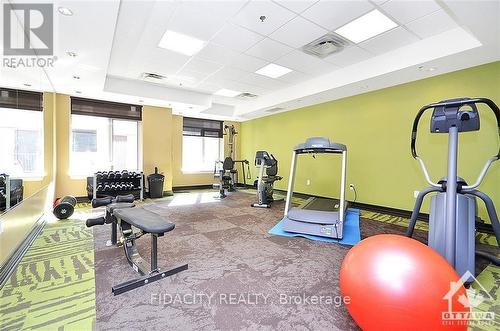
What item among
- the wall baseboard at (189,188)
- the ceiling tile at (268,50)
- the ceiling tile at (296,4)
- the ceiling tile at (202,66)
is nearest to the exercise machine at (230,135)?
the wall baseboard at (189,188)

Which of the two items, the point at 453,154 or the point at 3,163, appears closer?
the point at 453,154

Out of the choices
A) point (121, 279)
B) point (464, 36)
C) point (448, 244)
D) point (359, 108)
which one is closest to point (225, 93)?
point (359, 108)

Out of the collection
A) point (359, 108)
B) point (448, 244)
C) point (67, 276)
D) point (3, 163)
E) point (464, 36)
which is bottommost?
point (67, 276)

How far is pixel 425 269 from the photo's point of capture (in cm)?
139

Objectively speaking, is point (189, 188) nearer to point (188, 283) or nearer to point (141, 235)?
point (141, 235)

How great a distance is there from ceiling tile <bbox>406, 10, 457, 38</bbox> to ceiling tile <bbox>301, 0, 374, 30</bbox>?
2.95 feet

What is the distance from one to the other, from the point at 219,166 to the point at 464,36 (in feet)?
25.2

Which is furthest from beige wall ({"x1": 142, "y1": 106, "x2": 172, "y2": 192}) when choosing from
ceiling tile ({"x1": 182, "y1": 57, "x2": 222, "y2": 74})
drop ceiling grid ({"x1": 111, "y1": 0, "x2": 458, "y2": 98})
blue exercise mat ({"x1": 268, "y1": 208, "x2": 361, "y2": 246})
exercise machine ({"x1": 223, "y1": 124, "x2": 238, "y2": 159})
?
blue exercise mat ({"x1": 268, "y1": 208, "x2": 361, "y2": 246})

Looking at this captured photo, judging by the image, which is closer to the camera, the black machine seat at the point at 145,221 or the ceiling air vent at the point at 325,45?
the black machine seat at the point at 145,221

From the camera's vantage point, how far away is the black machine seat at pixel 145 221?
6.99ft

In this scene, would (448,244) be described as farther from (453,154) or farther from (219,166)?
(219,166)

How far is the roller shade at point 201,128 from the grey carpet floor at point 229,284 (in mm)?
5455

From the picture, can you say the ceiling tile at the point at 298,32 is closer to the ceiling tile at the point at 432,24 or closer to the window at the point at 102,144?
the ceiling tile at the point at 432,24

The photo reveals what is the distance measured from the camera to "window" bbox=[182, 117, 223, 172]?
29.2ft
